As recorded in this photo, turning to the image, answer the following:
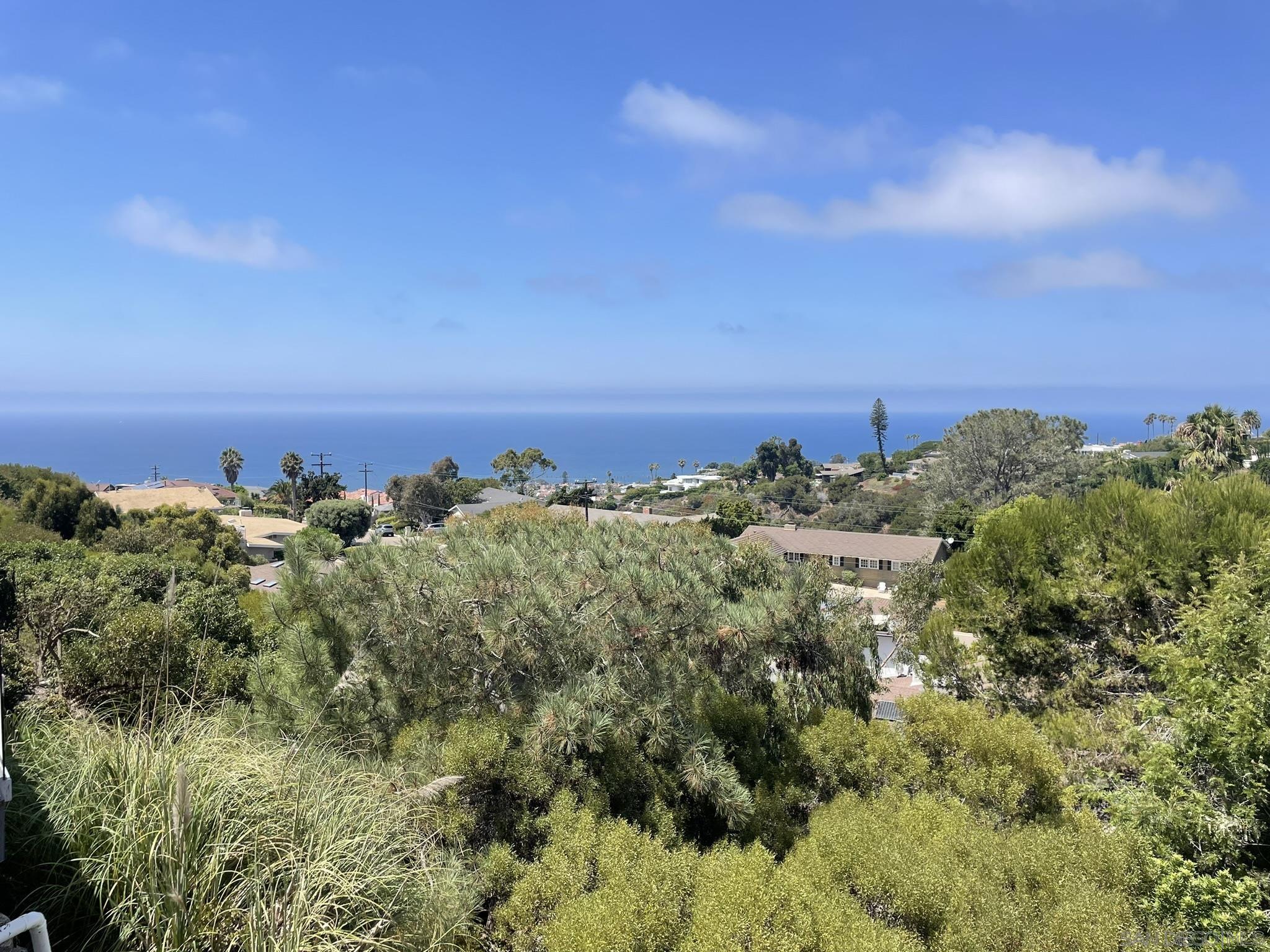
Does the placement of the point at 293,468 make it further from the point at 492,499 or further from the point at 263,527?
the point at 492,499

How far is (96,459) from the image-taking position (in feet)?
586

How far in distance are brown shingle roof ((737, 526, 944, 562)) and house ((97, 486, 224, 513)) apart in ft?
99.6

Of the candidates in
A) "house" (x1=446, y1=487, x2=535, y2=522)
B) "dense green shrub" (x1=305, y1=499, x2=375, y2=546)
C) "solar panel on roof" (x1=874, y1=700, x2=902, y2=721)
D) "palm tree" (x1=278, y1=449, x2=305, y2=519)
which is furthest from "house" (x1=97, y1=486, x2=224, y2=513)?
"solar panel on roof" (x1=874, y1=700, x2=902, y2=721)

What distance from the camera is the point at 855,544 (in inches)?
1296

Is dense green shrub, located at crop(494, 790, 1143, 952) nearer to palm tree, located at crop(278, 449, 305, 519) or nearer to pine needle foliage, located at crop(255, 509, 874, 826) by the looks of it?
pine needle foliage, located at crop(255, 509, 874, 826)

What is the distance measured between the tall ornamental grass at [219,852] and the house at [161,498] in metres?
41.0

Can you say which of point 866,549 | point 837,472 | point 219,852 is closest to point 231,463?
point 866,549

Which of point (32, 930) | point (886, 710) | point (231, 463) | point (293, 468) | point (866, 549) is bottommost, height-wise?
point (866, 549)

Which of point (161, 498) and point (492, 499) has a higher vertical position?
point (161, 498)

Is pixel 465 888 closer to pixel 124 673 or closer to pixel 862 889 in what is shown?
pixel 862 889

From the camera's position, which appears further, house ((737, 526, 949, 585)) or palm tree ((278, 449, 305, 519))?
palm tree ((278, 449, 305, 519))

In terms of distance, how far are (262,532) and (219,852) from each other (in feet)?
138

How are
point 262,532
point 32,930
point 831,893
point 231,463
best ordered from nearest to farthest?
point 32,930 < point 831,893 < point 262,532 < point 231,463

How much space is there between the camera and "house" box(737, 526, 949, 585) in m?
31.3
